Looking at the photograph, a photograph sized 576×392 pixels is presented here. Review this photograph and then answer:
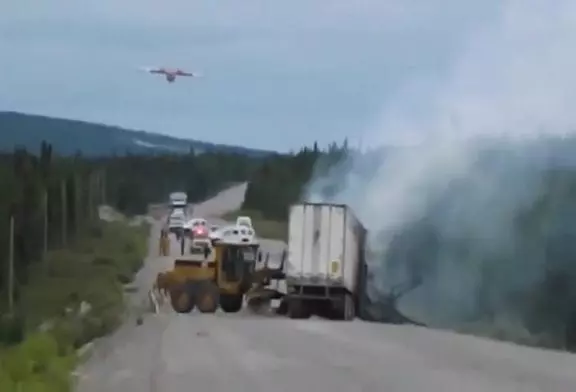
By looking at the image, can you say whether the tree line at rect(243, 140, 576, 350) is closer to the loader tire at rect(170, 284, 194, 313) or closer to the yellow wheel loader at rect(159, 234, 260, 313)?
the yellow wheel loader at rect(159, 234, 260, 313)

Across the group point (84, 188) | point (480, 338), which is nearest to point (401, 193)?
point (480, 338)

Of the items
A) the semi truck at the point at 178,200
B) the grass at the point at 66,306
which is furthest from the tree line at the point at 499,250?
the semi truck at the point at 178,200

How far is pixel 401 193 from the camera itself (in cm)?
3903

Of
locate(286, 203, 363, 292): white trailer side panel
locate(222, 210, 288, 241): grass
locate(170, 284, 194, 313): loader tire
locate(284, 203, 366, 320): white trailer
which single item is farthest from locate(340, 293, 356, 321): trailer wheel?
locate(170, 284, 194, 313): loader tire

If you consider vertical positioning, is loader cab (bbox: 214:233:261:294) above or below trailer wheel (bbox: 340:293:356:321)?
above

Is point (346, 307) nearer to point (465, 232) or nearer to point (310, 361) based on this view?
point (465, 232)

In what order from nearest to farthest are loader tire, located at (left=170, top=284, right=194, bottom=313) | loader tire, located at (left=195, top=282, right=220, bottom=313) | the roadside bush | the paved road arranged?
the roadside bush < the paved road < loader tire, located at (left=170, top=284, right=194, bottom=313) < loader tire, located at (left=195, top=282, right=220, bottom=313)

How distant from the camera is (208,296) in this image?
34.4 m

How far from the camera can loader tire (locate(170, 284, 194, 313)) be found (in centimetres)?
3416

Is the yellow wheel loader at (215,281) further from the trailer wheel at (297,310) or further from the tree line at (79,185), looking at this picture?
the tree line at (79,185)

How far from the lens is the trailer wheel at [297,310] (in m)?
33.8

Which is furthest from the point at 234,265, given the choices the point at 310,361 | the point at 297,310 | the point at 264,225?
the point at 310,361

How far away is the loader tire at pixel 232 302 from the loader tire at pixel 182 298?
2.59 ft

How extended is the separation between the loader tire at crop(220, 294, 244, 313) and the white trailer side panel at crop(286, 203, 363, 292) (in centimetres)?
141
